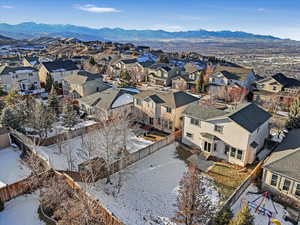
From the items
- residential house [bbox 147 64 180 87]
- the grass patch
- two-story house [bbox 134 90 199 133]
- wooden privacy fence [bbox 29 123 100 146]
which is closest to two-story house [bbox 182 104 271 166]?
the grass patch

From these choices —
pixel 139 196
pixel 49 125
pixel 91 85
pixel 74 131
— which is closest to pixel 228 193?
pixel 139 196

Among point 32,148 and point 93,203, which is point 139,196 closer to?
Answer: point 93,203

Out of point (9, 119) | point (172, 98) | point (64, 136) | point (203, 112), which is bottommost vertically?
point (64, 136)

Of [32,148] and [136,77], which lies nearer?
[32,148]

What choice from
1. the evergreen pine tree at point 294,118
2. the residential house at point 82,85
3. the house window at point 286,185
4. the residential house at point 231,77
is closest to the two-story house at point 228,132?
the house window at point 286,185

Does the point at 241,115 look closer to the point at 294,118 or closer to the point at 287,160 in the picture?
the point at 287,160

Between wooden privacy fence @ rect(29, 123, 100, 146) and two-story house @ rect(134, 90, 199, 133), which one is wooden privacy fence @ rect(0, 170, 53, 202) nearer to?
wooden privacy fence @ rect(29, 123, 100, 146)

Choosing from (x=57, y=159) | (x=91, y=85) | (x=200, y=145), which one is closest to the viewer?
(x=57, y=159)

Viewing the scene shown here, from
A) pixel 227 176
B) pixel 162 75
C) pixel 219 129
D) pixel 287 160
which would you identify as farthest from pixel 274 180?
pixel 162 75
